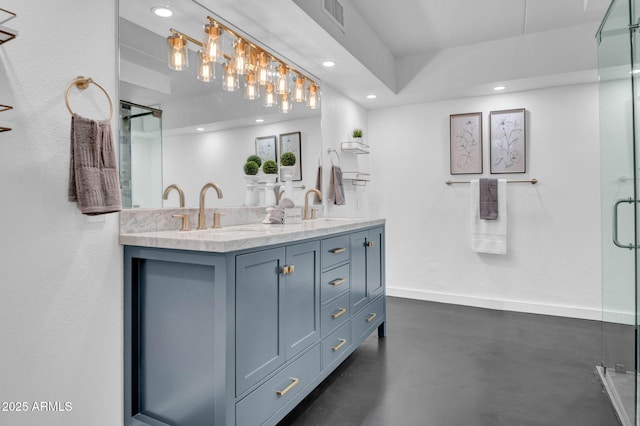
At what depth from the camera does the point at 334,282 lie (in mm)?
2223

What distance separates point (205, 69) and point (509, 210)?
328 centimetres

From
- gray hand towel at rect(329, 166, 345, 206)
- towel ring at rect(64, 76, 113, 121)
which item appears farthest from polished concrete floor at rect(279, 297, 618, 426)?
towel ring at rect(64, 76, 113, 121)

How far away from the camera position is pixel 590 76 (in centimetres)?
339

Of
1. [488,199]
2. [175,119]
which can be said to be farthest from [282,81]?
[488,199]

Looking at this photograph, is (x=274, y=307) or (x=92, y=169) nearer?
(x=92, y=169)

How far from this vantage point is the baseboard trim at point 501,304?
11.8 feet

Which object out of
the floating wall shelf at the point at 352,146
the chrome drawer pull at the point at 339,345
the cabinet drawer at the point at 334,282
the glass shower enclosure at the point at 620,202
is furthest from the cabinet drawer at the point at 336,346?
the floating wall shelf at the point at 352,146

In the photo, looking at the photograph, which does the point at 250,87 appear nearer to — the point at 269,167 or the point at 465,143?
the point at 269,167

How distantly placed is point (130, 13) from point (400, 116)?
326cm

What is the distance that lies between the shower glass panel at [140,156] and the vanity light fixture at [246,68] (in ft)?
1.17

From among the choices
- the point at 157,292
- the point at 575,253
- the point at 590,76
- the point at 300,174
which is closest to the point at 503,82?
the point at 590,76

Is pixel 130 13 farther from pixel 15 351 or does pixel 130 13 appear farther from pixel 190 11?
pixel 15 351

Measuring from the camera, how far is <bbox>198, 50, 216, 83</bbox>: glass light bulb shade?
7.06 feet

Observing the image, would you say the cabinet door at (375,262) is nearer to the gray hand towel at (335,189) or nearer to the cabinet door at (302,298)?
the gray hand towel at (335,189)
